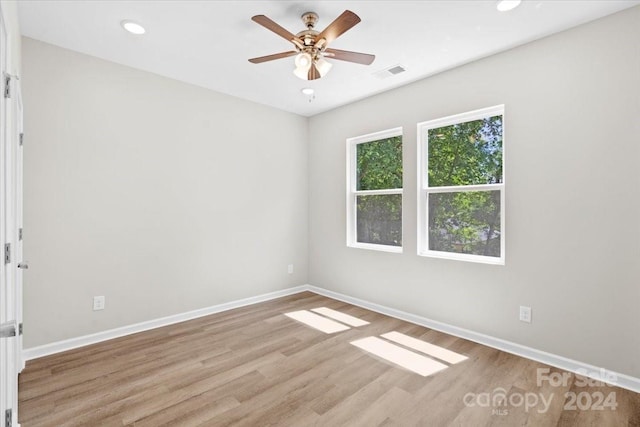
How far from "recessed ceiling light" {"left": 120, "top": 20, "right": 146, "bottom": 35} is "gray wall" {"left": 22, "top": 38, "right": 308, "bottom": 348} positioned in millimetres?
742

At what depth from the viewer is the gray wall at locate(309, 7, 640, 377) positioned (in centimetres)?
234

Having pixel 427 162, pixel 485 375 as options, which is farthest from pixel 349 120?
pixel 485 375

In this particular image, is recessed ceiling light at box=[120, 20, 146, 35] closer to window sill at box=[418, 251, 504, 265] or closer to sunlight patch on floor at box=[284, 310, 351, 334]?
sunlight patch on floor at box=[284, 310, 351, 334]

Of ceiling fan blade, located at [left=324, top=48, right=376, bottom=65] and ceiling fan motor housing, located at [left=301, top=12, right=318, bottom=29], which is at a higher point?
ceiling fan motor housing, located at [left=301, top=12, right=318, bottom=29]

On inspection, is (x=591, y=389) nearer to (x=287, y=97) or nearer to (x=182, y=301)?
(x=182, y=301)

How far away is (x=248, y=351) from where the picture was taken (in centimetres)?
291

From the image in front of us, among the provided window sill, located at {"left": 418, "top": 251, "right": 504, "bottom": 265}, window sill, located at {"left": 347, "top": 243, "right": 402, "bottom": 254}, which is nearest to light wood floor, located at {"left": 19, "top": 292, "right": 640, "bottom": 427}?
window sill, located at {"left": 418, "top": 251, "right": 504, "bottom": 265}

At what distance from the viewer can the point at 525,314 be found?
9.23ft

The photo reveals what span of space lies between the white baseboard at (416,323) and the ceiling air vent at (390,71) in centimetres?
272

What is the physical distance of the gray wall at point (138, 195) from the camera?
2795 mm

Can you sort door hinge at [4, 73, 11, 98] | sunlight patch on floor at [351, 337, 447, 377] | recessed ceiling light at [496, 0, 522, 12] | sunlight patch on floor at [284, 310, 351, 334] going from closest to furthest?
door hinge at [4, 73, 11, 98] < recessed ceiling light at [496, 0, 522, 12] < sunlight patch on floor at [351, 337, 447, 377] < sunlight patch on floor at [284, 310, 351, 334]

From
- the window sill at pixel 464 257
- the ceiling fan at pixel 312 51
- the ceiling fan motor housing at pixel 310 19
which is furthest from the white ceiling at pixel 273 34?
the window sill at pixel 464 257

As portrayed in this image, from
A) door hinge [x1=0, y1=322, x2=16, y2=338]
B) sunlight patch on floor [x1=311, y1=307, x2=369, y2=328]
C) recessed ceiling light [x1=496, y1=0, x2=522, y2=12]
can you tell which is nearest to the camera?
door hinge [x1=0, y1=322, x2=16, y2=338]

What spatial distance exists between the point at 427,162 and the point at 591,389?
242cm
